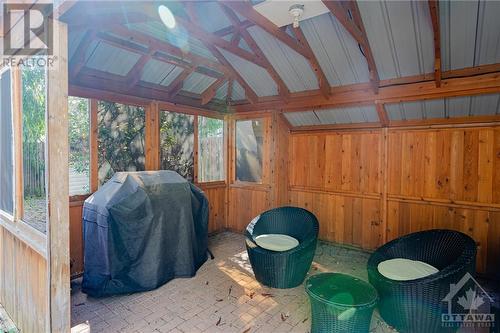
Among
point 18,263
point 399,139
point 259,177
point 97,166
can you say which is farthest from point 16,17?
point 399,139

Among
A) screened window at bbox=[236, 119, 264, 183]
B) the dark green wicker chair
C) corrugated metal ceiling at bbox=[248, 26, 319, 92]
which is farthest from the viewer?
screened window at bbox=[236, 119, 264, 183]

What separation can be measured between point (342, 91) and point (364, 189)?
173 centimetres

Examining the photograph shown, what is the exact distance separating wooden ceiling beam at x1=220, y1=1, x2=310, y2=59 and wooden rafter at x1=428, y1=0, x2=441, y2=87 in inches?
53.4

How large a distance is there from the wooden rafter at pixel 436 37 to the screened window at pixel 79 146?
4.08m

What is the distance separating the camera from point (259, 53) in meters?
3.76

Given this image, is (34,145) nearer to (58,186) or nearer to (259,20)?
(58,186)

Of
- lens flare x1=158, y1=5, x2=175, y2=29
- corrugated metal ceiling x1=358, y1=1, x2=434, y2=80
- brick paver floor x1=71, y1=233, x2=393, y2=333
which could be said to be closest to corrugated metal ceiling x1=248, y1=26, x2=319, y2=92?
corrugated metal ceiling x1=358, y1=1, x2=434, y2=80

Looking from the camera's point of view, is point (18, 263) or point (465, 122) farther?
point (465, 122)

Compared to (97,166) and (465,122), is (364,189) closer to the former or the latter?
(465,122)

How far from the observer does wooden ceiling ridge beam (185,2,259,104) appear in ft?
9.41

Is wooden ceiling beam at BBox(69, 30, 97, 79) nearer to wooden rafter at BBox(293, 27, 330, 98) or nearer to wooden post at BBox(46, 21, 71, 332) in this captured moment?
wooden post at BBox(46, 21, 71, 332)

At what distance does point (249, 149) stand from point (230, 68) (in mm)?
1781

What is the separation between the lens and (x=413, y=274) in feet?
8.75

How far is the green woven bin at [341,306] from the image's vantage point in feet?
7.28
